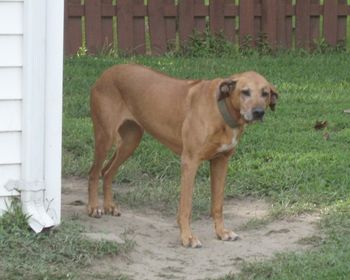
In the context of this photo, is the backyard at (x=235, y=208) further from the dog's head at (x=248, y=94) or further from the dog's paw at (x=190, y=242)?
the dog's head at (x=248, y=94)

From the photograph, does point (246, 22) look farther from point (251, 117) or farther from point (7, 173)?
point (7, 173)

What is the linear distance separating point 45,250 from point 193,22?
7569 millimetres

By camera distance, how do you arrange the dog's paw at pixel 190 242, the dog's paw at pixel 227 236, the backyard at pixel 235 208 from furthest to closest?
the dog's paw at pixel 227 236
the dog's paw at pixel 190 242
the backyard at pixel 235 208

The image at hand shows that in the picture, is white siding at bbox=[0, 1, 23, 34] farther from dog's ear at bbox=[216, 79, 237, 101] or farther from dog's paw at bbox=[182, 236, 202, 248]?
dog's paw at bbox=[182, 236, 202, 248]

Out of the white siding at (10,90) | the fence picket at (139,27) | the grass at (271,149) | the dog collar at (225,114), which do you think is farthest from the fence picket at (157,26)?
the white siding at (10,90)

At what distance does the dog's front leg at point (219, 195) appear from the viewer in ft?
24.0

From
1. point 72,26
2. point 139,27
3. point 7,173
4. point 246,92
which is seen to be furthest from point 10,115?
point 139,27

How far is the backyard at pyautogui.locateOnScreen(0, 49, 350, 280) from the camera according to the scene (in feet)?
21.3

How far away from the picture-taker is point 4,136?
686 cm

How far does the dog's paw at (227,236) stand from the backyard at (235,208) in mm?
63

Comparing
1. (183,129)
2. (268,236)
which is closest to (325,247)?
(268,236)

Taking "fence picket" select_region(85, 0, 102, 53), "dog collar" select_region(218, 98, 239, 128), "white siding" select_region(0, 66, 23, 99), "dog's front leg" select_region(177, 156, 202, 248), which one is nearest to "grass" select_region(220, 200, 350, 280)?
"dog's front leg" select_region(177, 156, 202, 248)

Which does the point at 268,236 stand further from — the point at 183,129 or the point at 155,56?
the point at 155,56

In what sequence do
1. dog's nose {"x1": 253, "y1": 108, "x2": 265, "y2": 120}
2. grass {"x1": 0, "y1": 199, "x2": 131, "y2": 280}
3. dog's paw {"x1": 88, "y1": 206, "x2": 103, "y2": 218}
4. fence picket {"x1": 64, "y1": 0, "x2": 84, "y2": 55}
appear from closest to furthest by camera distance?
grass {"x1": 0, "y1": 199, "x2": 131, "y2": 280}
dog's nose {"x1": 253, "y1": 108, "x2": 265, "y2": 120}
dog's paw {"x1": 88, "y1": 206, "x2": 103, "y2": 218}
fence picket {"x1": 64, "y1": 0, "x2": 84, "y2": 55}
